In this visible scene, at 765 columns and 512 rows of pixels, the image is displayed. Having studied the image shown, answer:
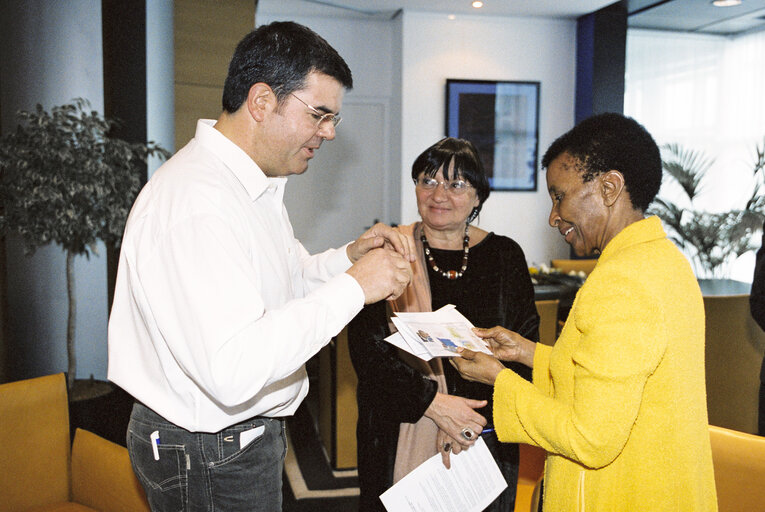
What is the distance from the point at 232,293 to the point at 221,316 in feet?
0.15

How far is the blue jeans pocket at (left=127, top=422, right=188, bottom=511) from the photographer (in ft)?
4.27

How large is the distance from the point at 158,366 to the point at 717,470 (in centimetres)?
150

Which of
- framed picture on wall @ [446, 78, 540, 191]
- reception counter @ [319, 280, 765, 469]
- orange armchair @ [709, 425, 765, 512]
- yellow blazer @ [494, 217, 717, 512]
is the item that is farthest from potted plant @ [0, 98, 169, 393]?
framed picture on wall @ [446, 78, 540, 191]

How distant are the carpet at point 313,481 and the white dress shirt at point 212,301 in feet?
6.66

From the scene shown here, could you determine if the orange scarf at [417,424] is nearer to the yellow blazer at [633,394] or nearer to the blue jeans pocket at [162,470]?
the yellow blazer at [633,394]

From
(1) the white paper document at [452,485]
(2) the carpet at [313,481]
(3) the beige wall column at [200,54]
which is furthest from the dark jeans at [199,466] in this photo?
(3) the beige wall column at [200,54]

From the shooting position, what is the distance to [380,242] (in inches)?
72.6

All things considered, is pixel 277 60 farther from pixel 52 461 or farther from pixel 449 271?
pixel 52 461

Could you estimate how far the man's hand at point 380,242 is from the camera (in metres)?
1.74

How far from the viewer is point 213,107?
4918mm

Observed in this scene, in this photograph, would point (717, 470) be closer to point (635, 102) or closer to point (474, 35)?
point (474, 35)

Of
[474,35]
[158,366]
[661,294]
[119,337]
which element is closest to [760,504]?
[661,294]

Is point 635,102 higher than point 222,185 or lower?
higher

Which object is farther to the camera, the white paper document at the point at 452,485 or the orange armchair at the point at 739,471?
the white paper document at the point at 452,485
